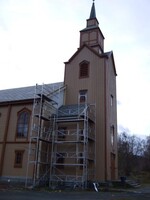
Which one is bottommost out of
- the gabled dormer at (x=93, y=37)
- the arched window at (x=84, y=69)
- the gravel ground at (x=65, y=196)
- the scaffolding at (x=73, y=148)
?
the gravel ground at (x=65, y=196)

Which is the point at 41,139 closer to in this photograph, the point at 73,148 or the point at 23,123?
the point at 73,148

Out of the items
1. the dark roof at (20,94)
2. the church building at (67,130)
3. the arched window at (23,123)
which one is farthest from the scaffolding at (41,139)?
the dark roof at (20,94)

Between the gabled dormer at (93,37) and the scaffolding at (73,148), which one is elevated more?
the gabled dormer at (93,37)

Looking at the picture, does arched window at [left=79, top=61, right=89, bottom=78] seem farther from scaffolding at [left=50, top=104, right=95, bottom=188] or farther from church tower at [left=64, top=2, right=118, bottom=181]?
scaffolding at [left=50, top=104, right=95, bottom=188]

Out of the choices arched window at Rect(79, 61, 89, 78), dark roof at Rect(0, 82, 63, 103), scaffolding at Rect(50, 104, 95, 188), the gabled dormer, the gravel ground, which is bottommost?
the gravel ground

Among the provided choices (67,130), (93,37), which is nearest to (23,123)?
(67,130)

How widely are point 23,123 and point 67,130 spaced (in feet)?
17.2

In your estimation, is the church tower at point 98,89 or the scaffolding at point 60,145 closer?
the scaffolding at point 60,145

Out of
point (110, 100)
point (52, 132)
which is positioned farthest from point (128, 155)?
point (52, 132)

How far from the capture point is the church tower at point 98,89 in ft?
83.0

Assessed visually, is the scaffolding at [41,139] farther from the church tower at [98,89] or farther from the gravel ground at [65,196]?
the gravel ground at [65,196]

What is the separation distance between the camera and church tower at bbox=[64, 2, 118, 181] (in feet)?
83.0

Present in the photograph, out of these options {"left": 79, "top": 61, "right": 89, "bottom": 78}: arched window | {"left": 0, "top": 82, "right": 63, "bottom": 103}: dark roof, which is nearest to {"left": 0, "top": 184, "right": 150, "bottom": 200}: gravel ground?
{"left": 0, "top": 82, "right": 63, "bottom": 103}: dark roof

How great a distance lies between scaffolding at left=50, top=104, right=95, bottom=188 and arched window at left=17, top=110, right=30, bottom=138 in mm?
3482
